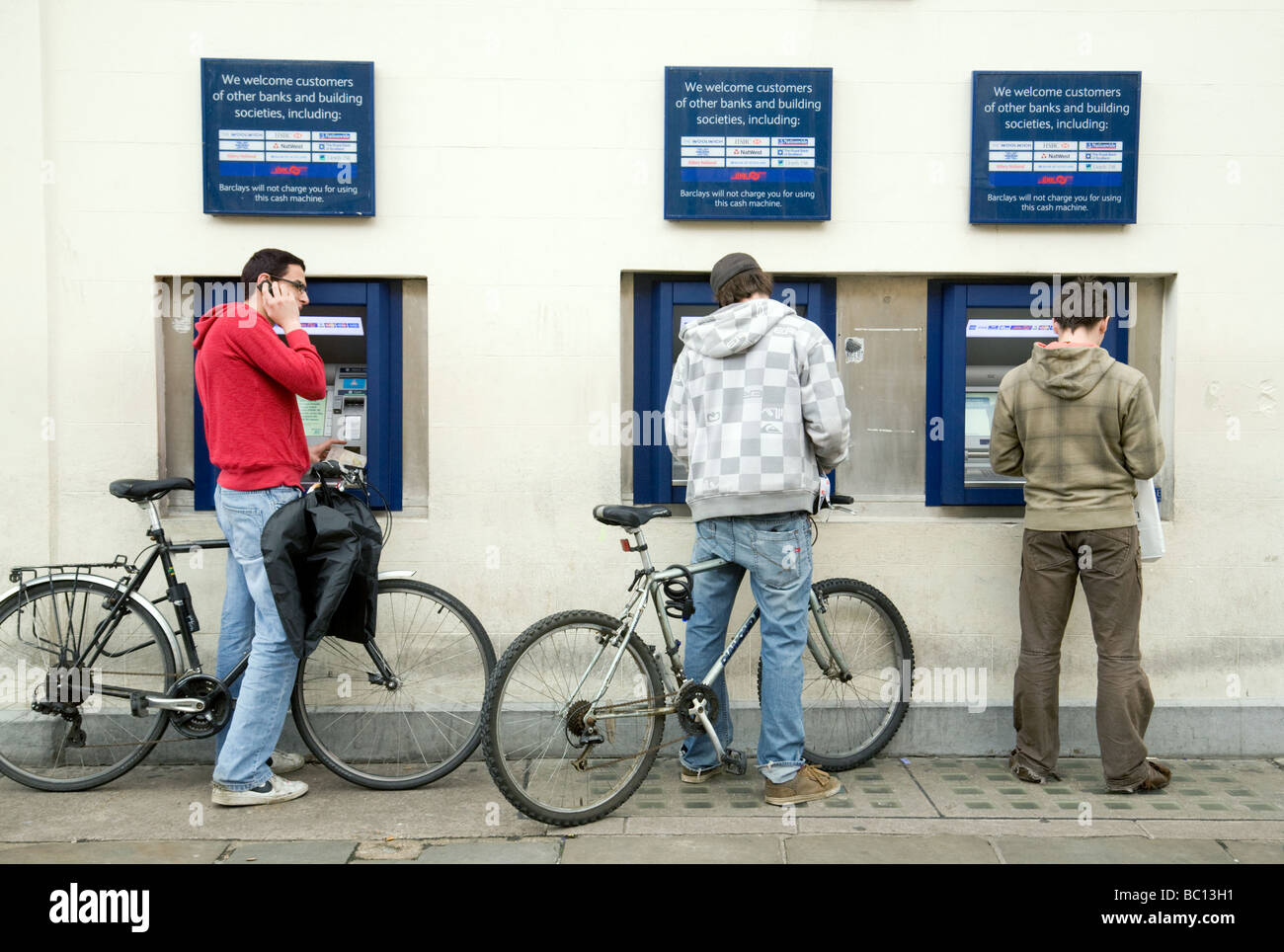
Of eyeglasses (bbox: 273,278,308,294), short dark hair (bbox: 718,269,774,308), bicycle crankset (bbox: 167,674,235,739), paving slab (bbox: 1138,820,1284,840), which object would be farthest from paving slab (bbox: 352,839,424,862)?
paving slab (bbox: 1138,820,1284,840)

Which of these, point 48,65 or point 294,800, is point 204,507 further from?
point 48,65

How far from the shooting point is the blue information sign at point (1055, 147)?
5039 millimetres

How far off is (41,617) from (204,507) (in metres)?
0.83

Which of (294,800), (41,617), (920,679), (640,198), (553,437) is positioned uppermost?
(640,198)

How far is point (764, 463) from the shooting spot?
4203 mm

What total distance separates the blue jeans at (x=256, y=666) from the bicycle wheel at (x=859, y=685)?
2156mm

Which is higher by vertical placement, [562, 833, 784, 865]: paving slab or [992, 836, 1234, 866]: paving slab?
[562, 833, 784, 865]: paving slab

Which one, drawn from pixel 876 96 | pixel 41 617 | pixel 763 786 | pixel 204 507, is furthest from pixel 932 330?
pixel 41 617

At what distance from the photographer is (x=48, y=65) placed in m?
4.97

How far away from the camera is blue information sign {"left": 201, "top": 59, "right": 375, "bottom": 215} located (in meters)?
4.96

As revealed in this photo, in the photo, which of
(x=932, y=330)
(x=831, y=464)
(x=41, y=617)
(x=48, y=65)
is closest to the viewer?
(x=831, y=464)

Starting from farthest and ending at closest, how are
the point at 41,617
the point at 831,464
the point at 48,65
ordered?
the point at 48,65 → the point at 41,617 → the point at 831,464

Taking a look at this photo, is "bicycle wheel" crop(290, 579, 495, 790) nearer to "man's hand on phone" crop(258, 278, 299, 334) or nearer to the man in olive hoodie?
"man's hand on phone" crop(258, 278, 299, 334)

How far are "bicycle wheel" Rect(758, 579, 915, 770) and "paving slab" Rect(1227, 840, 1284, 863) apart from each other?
1.38 m
